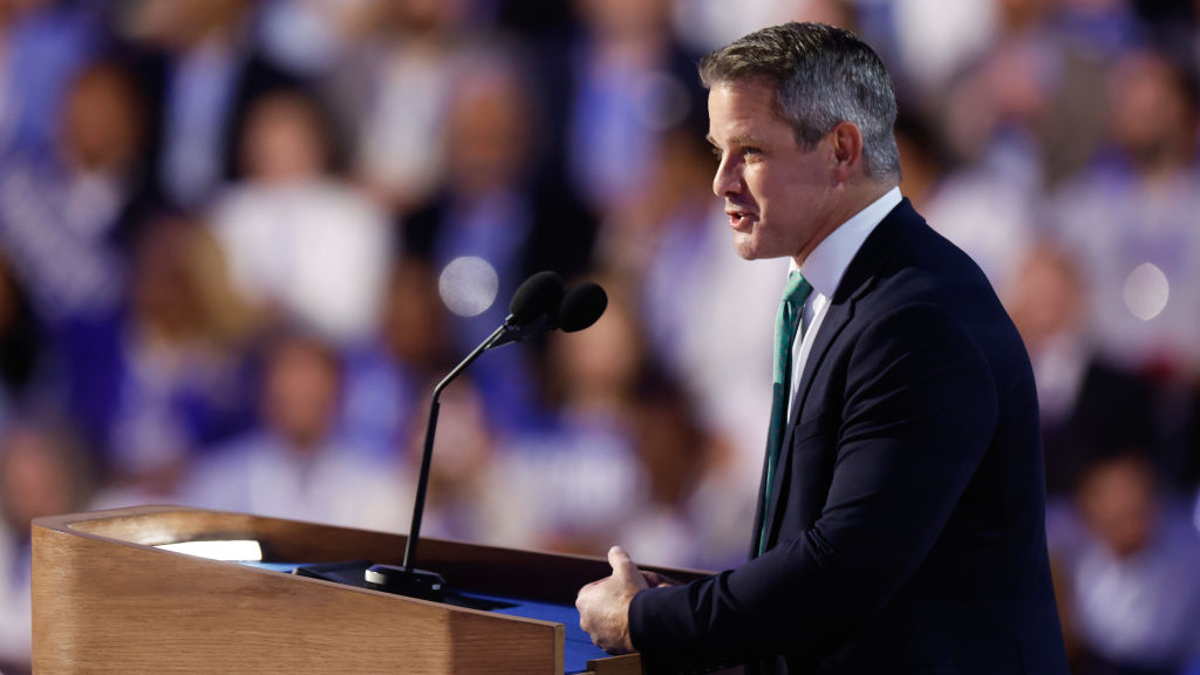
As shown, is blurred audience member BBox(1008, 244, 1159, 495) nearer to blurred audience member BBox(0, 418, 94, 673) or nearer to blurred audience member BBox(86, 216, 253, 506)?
blurred audience member BBox(86, 216, 253, 506)

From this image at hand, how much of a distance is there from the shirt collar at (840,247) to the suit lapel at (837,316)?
1 centimetres

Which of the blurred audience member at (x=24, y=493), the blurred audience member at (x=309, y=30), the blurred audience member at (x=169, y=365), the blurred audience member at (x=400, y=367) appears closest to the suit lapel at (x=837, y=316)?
the blurred audience member at (x=400, y=367)

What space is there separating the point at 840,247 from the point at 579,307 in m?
0.43

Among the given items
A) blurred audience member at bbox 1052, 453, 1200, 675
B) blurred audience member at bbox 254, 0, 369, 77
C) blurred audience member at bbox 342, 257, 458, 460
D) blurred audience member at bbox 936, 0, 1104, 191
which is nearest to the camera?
blurred audience member at bbox 1052, 453, 1200, 675

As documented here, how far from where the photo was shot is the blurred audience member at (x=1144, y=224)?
315cm

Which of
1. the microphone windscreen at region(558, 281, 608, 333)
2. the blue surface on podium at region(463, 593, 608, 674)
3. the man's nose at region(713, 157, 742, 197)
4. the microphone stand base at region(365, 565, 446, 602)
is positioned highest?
the man's nose at region(713, 157, 742, 197)

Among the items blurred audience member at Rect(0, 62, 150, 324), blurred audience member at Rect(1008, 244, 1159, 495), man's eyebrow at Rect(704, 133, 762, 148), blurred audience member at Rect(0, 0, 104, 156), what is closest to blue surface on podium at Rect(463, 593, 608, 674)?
man's eyebrow at Rect(704, 133, 762, 148)

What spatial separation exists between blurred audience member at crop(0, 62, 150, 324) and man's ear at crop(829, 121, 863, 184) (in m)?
3.78

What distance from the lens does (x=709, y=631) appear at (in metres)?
1.57

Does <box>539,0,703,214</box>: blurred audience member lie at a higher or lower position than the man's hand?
higher

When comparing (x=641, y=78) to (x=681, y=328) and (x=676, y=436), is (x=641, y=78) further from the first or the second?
(x=676, y=436)

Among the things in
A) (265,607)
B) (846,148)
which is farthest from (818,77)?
(265,607)

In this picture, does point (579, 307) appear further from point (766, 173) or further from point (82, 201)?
point (82, 201)

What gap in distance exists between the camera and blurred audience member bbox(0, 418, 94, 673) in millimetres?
5055
